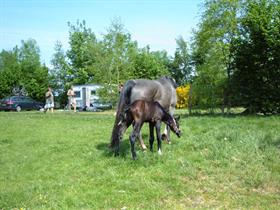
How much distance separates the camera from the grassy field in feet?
24.7

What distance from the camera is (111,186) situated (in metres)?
8.40

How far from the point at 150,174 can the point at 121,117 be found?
82.9 inches

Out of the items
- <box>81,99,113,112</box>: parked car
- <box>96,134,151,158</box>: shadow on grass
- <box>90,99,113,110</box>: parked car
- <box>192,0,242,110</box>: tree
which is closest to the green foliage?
<box>81,99,113,112</box>: parked car

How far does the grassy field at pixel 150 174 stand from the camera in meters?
7.52

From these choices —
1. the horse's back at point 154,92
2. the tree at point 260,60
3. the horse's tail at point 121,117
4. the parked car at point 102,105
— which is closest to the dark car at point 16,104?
the parked car at point 102,105

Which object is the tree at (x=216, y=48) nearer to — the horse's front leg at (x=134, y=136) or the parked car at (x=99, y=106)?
the horse's front leg at (x=134, y=136)

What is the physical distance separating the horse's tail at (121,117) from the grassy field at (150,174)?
48 centimetres

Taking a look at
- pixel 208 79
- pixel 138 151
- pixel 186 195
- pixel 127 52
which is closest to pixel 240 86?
pixel 208 79

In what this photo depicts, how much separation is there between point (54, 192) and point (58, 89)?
6068cm

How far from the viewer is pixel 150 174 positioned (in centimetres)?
890

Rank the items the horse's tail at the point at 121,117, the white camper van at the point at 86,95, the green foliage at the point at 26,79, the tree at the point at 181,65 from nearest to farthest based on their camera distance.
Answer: the horse's tail at the point at 121,117 < the white camper van at the point at 86,95 < the green foliage at the point at 26,79 < the tree at the point at 181,65

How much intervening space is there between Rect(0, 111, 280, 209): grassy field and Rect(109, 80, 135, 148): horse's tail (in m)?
0.48

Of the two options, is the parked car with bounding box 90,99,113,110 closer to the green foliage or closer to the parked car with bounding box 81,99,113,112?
the parked car with bounding box 81,99,113,112

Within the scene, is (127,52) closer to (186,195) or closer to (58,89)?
(58,89)
